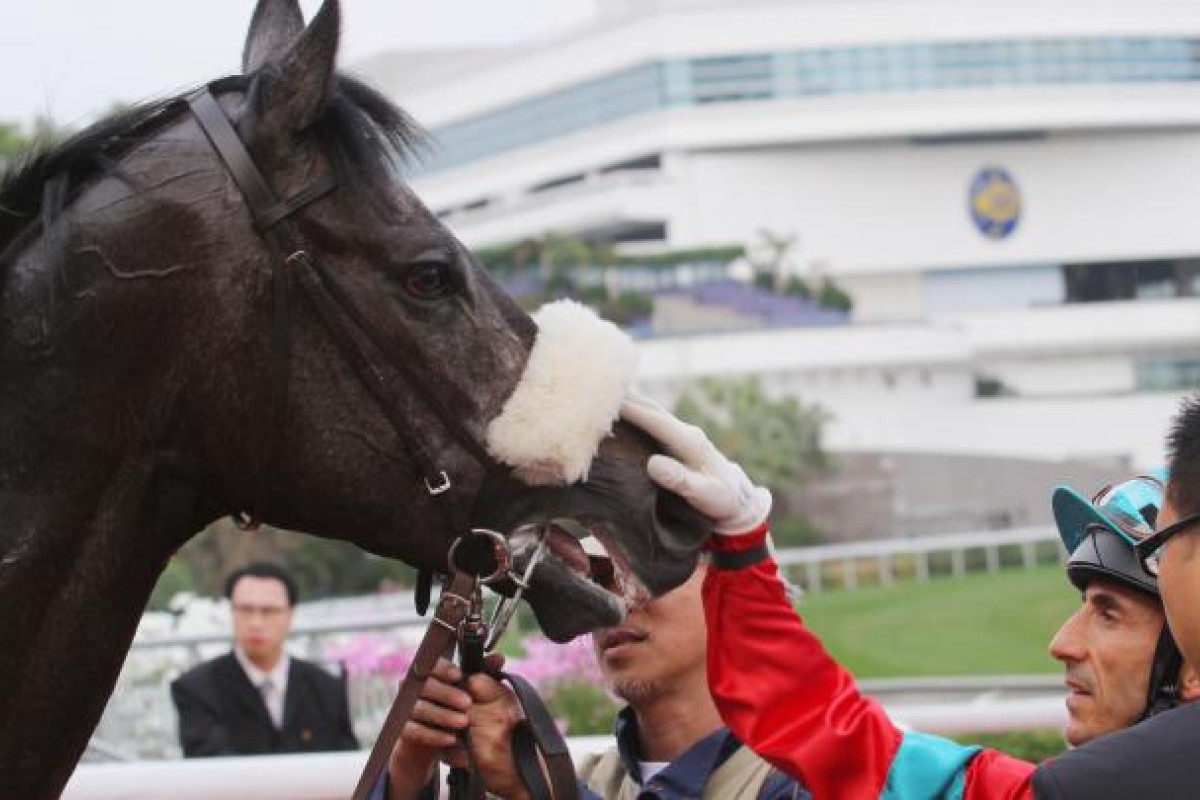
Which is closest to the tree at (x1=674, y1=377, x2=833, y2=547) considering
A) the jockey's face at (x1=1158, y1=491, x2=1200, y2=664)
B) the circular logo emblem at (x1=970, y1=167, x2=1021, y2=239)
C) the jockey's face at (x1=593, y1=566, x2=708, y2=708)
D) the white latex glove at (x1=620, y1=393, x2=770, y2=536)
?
the circular logo emblem at (x1=970, y1=167, x2=1021, y2=239)

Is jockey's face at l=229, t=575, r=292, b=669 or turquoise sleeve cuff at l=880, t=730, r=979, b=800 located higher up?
turquoise sleeve cuff at l=880, t=730, r=979, b=800

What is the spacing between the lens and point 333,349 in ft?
6.59

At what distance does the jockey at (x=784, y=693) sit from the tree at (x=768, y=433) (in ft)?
95.0

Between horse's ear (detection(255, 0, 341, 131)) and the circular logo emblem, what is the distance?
50666mm

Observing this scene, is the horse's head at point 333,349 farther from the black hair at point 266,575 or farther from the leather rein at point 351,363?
the black hair at point 266,575

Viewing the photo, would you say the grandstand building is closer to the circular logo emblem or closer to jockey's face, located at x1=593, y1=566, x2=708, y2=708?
the circular logo emblem

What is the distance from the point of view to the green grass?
1747cm

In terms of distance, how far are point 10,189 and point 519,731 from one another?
A: 911 millimetres

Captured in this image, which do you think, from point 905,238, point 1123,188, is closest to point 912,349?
point 905,238

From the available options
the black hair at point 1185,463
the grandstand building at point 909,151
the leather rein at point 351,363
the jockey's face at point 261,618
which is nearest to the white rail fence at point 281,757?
the jockey's face at point 261,618

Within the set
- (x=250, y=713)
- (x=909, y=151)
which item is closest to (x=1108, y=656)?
(x=250, y=713)

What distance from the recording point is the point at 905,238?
166 feet

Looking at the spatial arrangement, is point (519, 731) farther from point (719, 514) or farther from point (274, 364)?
point (274, 364)

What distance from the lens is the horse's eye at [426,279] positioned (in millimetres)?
2012
